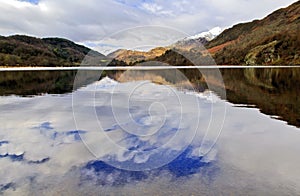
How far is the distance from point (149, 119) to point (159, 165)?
7.07 m

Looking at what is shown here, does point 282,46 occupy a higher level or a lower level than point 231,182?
higher

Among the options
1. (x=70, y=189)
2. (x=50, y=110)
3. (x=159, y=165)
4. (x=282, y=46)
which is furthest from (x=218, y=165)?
(x=282, y=46)

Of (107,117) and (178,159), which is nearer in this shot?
(178,159)

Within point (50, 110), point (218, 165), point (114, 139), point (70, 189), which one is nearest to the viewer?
point (70, 189)

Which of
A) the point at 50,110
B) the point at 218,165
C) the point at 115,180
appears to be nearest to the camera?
the point at 115,180

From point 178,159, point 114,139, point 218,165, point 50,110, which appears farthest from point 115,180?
point 50,110

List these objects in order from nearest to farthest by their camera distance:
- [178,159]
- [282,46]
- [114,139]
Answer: [178,159] → [114,139] → [282,46]

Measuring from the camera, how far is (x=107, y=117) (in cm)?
1736

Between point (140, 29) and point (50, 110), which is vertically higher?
point (140, 29)

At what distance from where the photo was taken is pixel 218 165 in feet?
30.7

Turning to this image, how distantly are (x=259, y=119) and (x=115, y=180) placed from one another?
10.4m

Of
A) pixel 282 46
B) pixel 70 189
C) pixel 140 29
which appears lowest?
pixel 70 189

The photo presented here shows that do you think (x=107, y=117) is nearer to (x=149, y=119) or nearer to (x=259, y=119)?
(x=149, y=119)

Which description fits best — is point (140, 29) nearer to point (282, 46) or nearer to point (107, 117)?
point (107, 117)
